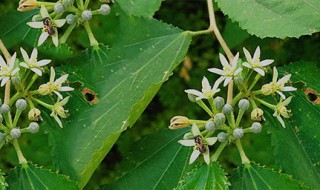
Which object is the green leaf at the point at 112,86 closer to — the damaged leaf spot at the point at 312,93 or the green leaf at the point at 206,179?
the green leaf at the point at 206,179

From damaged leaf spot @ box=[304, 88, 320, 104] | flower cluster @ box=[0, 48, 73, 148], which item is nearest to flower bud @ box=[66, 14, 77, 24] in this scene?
flower cluster @ box=[0, 48, 73, 148]

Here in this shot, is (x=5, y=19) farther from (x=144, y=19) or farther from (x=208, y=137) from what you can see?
(x=208, y=137)

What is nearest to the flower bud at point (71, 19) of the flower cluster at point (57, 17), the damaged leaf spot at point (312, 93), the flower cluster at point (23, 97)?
the flower cluster at point (57, 17)

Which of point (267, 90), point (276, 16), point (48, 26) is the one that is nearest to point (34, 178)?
point (48, 26)

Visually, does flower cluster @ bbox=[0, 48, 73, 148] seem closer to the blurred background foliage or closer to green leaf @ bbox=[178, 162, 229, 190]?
green leaf @ bbox=[178, 162, 229, 190]

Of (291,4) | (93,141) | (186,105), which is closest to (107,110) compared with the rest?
(93,141)
